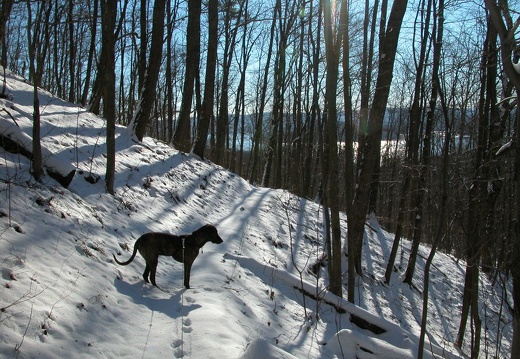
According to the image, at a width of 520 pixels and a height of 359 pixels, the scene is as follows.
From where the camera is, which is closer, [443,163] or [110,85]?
[443,163]

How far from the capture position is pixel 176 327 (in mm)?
4102

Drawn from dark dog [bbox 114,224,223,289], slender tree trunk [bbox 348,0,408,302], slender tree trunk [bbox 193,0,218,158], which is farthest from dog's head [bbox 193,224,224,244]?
slender tree trunk [bbox 193,0,218,158]

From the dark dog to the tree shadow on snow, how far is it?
225 millimetres

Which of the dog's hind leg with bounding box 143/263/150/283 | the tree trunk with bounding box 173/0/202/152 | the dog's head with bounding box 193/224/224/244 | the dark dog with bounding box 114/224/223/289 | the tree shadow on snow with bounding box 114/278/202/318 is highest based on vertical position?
the tree trunk with bounding box 173/0/202/152

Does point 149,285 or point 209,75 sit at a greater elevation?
point 209,75

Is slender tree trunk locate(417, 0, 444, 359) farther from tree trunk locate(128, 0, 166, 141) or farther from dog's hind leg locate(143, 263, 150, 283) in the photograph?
tree trunk locate(128, 0, 166, 141)

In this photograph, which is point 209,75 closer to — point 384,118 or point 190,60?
point 190,60

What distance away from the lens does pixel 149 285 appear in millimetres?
5207

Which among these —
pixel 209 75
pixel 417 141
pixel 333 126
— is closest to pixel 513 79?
pixel 333 126

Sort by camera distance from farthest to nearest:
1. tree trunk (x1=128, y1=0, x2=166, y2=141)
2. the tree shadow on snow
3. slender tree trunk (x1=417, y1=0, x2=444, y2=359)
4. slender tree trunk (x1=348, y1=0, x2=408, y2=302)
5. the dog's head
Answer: tree trunk (x1=128, y1=0, x2=166, y2=141), slender tree trunk (x1=348, y1=0, x2=408, y2=302), the dog's head, slender tree trunk (x1=417, y1=0, x2=444, y2=359), the tree shadow on snow

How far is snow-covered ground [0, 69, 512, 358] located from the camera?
141 inches

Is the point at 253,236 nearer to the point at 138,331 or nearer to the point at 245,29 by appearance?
the point at 138,331

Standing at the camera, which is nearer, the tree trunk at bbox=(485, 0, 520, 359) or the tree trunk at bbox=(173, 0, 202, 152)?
the tree trunk at bbox=(485, 0, 520, 359)

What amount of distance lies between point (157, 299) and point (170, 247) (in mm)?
801
